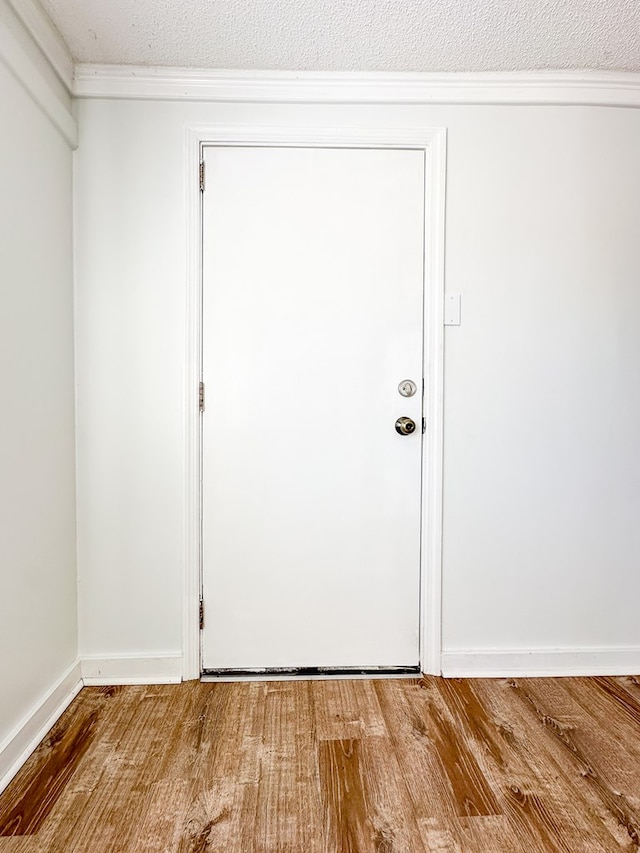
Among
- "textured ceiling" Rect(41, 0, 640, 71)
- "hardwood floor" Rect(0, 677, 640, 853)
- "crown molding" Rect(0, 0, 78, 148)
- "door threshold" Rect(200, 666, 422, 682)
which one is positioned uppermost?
"textured ceiling" Rect(41, 0, 640, 71)

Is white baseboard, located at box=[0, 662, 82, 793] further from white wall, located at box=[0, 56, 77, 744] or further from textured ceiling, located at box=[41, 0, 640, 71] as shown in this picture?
textured ceiling, located at box=[41, 0, 640, 71]

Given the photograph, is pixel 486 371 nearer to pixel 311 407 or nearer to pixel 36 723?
pixel 311 407

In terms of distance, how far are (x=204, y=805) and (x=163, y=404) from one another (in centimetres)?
128

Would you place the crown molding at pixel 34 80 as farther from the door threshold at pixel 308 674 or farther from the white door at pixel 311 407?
the door threshold at pixel 308 674

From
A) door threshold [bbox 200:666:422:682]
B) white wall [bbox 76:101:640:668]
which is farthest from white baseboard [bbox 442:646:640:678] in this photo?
door threshold [bbox 200:666:422:682]

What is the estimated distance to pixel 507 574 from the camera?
2064 mm

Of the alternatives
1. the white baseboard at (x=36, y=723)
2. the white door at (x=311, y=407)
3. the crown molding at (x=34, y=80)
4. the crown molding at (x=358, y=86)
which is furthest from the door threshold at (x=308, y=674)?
the crown molding at (x=358, y=86)

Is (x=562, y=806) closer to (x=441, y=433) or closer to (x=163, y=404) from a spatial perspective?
(x=441, y=433)

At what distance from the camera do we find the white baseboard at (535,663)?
80.7 inches

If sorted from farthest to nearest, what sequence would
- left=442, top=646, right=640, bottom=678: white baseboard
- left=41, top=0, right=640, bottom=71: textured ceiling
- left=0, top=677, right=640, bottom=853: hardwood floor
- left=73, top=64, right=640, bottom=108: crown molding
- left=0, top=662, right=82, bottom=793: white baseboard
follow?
left=442, top=646, right=640, bottom=678: white baseboard, left=73, top=64, right=640, bottom=108: crown molding, left=41, top=0, right=640, bottom=71: textured ceiling, left=0, top=662, right=82, bottom=793: white baseboard, left=0, top=677, right=640, bottom=853: hardwood floor

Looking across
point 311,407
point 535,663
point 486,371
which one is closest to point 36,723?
point 311,407

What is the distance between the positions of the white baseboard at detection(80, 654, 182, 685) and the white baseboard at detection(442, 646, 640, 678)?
1.05 m

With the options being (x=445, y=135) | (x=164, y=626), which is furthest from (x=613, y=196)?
(x=164, y=626)

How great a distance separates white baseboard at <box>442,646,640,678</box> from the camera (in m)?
2.05
